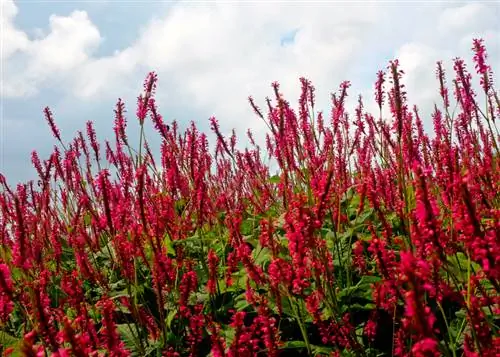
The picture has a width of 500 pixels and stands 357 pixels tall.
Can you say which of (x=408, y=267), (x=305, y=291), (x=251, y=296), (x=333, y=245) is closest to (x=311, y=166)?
(x=333, y=245)

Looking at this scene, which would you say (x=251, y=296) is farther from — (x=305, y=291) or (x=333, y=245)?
(x=333, y=245)

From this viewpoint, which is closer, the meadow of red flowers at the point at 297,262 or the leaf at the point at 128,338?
the meadow of red flowers at the point at 297,262

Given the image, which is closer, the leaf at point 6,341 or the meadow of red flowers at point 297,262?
the meadow of red flowers at point 297,262

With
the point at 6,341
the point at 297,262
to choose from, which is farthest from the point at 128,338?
the point at 297,262

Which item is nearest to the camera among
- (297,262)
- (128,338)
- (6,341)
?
(297,262)

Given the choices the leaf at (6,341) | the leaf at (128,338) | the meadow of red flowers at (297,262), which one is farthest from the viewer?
the leaf at (6,341)

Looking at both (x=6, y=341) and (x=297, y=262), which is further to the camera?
(x=6, y=341)

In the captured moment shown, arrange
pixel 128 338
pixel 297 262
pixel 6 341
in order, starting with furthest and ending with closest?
pixel 6 341, pixel 128 338, pixel 297 262

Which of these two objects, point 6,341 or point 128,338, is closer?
point 128,338

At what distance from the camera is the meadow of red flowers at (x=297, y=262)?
6.46ft

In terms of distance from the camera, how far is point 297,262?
244cm

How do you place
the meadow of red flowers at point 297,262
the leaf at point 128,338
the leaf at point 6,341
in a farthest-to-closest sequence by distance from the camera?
the leaf at point 6,341
the leaf at point 128,338
the meadow of red flowers at point 297,262

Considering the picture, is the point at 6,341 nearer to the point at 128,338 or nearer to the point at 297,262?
the point at 128,338

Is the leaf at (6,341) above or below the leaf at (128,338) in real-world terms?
above
